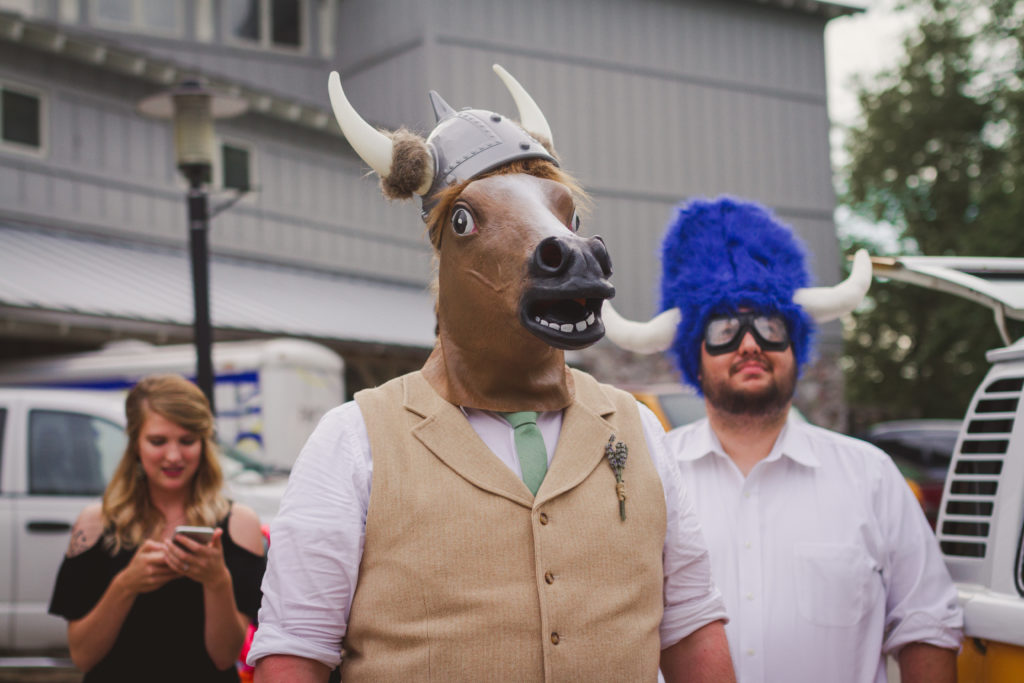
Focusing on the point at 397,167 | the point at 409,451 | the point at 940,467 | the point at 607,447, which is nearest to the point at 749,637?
the point at 607,447

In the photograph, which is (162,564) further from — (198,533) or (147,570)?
(198,533)

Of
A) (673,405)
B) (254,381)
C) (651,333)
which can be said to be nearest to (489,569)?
(651,333)

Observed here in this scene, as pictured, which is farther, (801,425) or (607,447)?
(801,425)

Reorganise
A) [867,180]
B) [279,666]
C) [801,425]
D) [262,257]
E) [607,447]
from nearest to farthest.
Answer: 1. [279,666]
2. [607,447]
3. [801,425]
4. [262,257]
5. [867,180]

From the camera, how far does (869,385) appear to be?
26.2 m

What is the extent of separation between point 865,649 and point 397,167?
1820mm

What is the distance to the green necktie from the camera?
1897 mm

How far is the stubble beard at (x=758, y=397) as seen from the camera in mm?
3100

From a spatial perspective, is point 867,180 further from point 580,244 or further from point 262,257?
point 580,244

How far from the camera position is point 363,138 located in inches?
80.1

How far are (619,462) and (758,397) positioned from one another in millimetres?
1272

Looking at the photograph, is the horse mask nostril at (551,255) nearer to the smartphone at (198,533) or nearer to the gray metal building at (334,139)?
the smartphone at (198,533)

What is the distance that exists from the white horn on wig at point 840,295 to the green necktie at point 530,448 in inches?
60.1

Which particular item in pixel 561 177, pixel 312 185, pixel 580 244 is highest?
pixel 312 185
